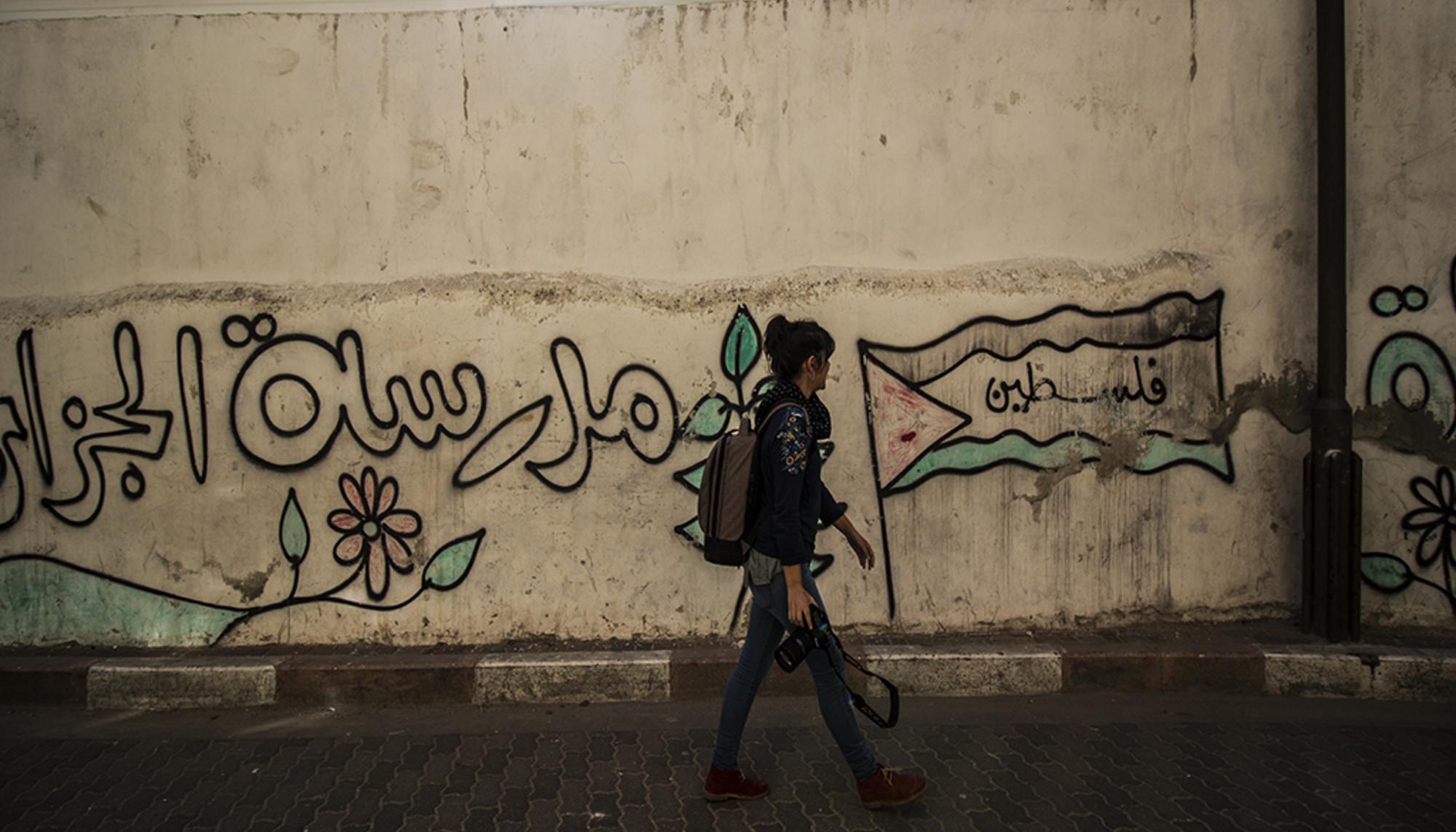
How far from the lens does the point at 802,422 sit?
3.21m

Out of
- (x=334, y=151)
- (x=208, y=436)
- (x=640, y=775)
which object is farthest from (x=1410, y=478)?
(x=208, y=436)

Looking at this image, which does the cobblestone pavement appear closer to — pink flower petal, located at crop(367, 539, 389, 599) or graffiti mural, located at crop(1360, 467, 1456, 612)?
pink flower petal, located at crop(367, 539, 389, 599)

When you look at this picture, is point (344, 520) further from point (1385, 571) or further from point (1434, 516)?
point (1434, 516)

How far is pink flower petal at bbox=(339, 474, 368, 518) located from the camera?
4824 mm

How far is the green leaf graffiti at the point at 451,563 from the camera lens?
15.9 ft

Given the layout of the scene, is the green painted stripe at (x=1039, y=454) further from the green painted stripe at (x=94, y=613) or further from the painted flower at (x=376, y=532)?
the green painted stripe at (x=94, y=613)

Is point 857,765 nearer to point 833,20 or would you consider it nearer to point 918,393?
point 918,393

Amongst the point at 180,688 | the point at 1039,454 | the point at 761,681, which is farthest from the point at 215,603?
the point at 1039,454

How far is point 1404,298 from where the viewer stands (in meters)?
4.77

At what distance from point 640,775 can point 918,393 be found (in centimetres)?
228

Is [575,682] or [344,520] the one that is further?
[344,520]

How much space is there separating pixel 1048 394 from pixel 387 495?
3.38 meters

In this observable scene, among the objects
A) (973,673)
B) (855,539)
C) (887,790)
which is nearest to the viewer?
(887,790)

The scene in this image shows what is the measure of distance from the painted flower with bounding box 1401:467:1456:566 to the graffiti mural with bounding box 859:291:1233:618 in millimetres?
940
